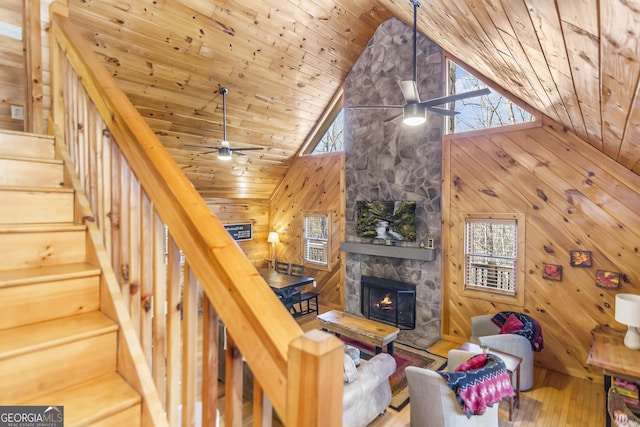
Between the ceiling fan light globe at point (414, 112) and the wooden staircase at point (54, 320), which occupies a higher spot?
the ceiling fan light globe at point (414, 112)

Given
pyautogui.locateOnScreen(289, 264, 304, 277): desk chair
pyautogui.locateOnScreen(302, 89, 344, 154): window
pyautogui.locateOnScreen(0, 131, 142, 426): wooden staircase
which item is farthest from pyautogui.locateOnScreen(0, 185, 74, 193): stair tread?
pyautogui.locateOnScreen(302, 89, 344, 154): window

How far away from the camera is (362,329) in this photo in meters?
4.45

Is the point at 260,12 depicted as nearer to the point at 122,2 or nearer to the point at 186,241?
the point at 122,2

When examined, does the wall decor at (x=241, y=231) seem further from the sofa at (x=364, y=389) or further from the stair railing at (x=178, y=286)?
the stair railing at (x=178, y=286)

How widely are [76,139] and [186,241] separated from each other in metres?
1.48

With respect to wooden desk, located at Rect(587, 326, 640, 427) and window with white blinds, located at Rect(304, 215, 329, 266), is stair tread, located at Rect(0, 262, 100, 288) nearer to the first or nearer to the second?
wooden desk, located at Rect(587, 326, 640, 427)

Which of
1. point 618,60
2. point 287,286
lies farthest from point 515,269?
point 618,60

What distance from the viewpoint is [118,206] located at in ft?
4.69

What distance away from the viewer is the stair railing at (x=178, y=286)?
66 centimetres

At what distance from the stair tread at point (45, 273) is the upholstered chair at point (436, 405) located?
2598 millimetres

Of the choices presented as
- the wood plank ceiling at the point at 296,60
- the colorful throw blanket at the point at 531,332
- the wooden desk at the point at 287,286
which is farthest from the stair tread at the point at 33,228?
the colorful throw blanket at the point at 531,332

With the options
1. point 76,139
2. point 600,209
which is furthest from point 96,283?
point 600,209

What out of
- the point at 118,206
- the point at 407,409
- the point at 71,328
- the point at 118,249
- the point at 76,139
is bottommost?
the point at 407,409

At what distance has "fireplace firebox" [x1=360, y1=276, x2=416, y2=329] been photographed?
564 cm
